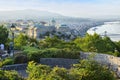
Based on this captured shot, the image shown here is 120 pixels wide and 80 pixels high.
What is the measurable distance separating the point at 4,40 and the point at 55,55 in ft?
30.6

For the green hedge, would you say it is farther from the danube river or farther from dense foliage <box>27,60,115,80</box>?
the danube river

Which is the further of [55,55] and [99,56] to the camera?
[55,55]

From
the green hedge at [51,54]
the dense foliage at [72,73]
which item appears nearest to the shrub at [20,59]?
the green hedge at [51,54]

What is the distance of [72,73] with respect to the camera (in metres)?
10.6

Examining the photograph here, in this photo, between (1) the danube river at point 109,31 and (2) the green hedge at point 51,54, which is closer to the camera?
(2) the green hedge at point 51,54

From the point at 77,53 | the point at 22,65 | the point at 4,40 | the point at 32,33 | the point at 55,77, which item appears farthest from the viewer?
the point at 32,33

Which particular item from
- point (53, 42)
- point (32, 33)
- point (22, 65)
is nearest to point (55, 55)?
point (22, 65)

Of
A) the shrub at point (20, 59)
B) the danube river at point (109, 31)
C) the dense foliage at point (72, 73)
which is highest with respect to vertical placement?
the dense foliage at point (72, 73)

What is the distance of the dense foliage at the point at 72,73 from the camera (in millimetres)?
10172

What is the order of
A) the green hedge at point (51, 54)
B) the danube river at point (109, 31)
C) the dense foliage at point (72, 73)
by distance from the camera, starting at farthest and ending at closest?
the danube river at point (109, 31) < the green hedge at point (51, 54) < the dense foliage at point (72, 73)

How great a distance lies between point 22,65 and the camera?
691 inches

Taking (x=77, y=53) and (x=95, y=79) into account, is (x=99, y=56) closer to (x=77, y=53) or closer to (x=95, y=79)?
(x=77, y=53)

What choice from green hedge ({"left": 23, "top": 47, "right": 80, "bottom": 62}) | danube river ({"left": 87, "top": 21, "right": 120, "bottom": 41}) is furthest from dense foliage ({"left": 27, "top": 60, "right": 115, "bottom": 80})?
danube river ({"left": 87, "top": 21, "right": 120, "bottom": 41})

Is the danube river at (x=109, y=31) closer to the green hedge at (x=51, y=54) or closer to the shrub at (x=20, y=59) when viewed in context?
the green hedge at (x=51, y=54)
